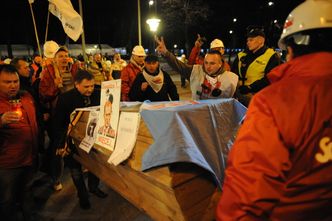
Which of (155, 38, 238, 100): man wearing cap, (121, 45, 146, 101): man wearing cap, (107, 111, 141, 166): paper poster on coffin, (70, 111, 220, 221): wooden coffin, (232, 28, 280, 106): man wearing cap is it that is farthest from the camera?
(121, 45, 146, 101): man wearing cap

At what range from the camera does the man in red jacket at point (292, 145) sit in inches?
45.5

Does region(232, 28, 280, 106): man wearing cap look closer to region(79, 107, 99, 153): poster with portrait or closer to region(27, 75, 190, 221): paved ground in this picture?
region(79, 107, 99, 153): poster with portrait

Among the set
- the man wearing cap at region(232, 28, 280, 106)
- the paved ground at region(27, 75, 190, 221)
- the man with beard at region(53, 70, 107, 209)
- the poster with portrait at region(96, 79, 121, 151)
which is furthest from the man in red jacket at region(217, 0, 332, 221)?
the man with beard at region(53, 70, 107, 209)

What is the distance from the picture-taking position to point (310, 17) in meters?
1.31

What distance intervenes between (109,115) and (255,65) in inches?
96.4

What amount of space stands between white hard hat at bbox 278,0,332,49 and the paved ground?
10.0 ft

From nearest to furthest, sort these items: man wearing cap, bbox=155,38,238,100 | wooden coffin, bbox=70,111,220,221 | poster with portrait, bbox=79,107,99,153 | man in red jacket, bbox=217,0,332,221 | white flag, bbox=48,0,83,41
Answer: man in red jacket, bbox=217,0,332,221
wooden coffin, bbox=70,111,220,221
poster with portrait, bbox=79,107,99,153
man wearing cap, bbox=155,38,238,100
white flag, bbox=48,0,83,41

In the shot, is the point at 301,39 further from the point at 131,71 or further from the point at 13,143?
the point at 131,71

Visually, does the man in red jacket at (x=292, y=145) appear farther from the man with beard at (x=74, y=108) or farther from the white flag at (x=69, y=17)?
the white flag at (x=69, y=17)

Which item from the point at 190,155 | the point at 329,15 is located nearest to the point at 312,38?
the point at 329,15

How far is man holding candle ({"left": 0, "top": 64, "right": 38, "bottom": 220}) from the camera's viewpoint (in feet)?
9.91

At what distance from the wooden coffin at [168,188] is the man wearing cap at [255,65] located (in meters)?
2.31

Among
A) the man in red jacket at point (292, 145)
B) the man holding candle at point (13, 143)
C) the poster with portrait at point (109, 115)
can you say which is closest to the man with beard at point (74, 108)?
the man holding candle at point (13, 143)

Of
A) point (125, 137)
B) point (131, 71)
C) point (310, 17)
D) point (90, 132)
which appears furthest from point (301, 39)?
point (131, 71)
